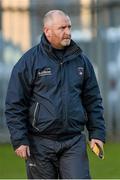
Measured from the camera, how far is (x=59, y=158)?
19.3 feet

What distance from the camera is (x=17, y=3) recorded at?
1542 centimetres

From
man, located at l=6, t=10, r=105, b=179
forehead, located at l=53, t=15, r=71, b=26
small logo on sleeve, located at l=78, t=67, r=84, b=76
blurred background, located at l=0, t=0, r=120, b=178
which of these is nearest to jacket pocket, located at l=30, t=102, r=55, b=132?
man, located at l=6, t=10, r=105, b=179

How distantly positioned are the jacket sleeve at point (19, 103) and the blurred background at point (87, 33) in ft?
31.2

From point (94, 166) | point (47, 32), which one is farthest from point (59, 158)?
point (94, 166)

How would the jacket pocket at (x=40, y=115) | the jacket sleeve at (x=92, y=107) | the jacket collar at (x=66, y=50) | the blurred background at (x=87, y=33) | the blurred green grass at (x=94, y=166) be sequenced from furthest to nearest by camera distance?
the blurred background at (x=87, y=33)
the blurred green grass at (x=94, y=166)
the jacket sleeve at (x=92, y=107)
the jacket collar at (x=66, y=50)
the jacket pocket at (x=40, y=115)

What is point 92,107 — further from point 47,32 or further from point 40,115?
point 47,32

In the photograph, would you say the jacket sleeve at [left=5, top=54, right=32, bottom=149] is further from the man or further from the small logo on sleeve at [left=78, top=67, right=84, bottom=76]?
the small logo on sleeve at [left=78, top=67, right=84, bottom=76]

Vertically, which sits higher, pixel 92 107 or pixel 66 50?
pixel 66 50

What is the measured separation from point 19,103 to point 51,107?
264mm

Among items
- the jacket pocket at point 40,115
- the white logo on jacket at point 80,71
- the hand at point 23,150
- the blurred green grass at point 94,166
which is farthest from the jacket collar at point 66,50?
the blurred green grass at point 94,166

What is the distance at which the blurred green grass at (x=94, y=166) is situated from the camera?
10.0 m

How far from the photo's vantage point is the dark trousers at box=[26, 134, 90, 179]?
5.81 metres

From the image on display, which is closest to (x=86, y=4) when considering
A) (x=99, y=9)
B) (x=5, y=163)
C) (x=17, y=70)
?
(x=99, y=9)

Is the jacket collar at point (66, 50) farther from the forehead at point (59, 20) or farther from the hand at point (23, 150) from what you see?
the hand at point (23, 150)
